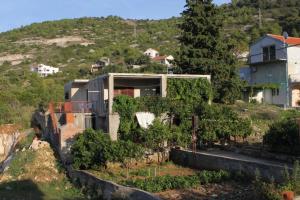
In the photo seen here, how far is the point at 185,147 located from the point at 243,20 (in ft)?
236

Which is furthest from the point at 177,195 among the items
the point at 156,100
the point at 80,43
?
the point at 80,43

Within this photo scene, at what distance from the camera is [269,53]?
44469mm

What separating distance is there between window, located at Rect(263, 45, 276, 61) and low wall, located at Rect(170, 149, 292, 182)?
859 inches

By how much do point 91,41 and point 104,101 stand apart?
78.1 metres

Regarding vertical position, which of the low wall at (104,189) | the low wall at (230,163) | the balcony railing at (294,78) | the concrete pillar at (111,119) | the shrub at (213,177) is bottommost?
the low wall at (104,189)

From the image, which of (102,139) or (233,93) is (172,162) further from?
(233,93)

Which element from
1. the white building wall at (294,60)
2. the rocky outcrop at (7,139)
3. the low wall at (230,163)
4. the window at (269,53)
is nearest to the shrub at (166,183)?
the low wall at (230,163)

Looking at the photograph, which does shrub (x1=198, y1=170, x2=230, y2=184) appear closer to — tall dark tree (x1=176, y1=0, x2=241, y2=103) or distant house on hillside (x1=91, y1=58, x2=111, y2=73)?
tall dark tree (x1=176, y1=0, x2=241, y2=103)

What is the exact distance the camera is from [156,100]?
2750 centimetres

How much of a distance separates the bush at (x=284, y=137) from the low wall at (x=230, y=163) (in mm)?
1102

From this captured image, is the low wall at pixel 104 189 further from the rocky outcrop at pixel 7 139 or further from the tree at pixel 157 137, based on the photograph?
the rocky outcrop at pixel 7 139

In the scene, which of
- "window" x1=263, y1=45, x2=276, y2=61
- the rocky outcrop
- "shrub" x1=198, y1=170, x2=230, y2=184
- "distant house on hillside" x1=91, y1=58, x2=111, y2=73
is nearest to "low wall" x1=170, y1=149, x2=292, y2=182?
"shrub" x1=198, y1=170, x2=230, y2=184

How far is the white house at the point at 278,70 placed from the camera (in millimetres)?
42781

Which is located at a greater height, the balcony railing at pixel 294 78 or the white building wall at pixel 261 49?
the white building wall at pixel 261 49
